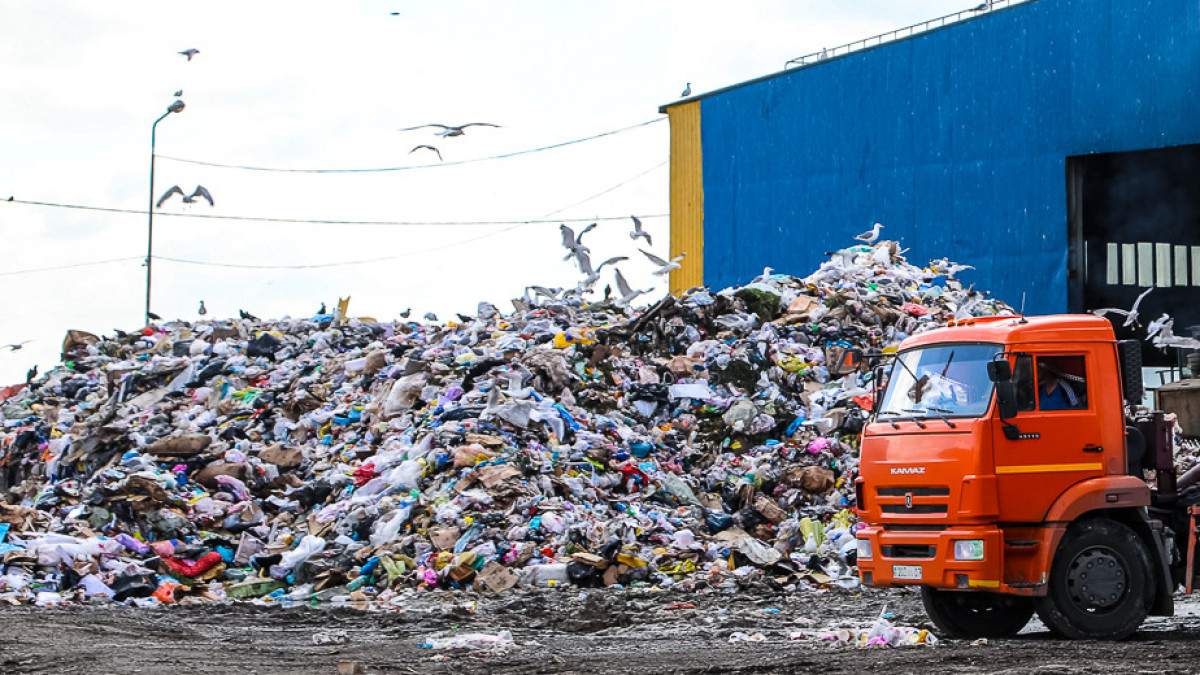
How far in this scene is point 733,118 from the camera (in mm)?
30062

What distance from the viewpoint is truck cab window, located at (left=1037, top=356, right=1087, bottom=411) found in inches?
348

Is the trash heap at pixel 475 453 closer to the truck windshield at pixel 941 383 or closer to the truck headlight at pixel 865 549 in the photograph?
the truck windshield at pixel 941 383

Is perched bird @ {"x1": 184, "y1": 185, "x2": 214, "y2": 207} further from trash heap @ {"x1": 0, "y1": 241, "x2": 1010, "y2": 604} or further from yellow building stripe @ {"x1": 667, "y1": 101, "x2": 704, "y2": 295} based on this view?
yellow building stripe @ {"x1": 667, "y1": 101, "x2": 704, "y2": 295}

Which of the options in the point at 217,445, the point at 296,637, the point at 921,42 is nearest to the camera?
the point at 296,637

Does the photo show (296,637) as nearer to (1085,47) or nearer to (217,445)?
(217,445)

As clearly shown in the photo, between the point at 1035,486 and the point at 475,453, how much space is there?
7374mm

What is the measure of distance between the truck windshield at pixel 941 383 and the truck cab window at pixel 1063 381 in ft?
1.19

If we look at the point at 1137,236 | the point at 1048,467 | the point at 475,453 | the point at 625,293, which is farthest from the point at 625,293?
the point at 1048,467

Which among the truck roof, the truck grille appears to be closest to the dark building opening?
the truck roof

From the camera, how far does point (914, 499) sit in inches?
349

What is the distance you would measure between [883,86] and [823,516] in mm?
14665

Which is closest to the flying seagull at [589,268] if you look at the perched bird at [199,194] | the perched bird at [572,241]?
the perched bird at [572,241]

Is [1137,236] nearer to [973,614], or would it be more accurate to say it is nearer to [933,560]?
[973,614]

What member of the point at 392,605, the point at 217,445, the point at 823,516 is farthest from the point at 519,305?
the point at 392,605
